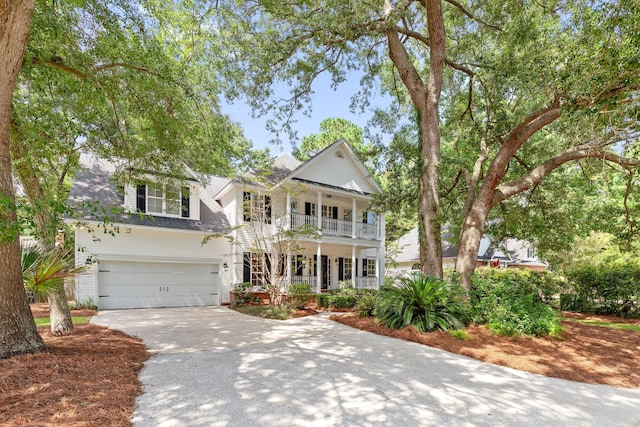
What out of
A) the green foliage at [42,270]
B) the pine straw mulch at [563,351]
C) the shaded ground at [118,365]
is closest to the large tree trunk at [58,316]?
the shaded ground at [118,365]

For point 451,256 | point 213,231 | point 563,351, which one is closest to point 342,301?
point 213,231

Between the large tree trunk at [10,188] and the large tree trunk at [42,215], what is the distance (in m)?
0.45

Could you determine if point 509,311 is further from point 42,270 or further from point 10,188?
point 10,188

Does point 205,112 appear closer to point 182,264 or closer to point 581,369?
point 182,264

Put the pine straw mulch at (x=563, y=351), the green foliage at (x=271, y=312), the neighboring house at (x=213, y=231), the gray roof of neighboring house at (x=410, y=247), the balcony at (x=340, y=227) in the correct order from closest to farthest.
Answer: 1. the pine straw mulch at (x=563, y=351)
2. the green foliage at (x=271, y=312)
3. the neighboring house at (x=213, y=231)
4. the balcony at (x=340, y=227)
5. the gray roof of neighboring house at (x=410, y=247)

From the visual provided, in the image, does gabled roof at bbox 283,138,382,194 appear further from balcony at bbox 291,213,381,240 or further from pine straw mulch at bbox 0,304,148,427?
pine straw mulch at bbox 0,304,148,427

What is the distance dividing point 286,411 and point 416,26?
13.3 m

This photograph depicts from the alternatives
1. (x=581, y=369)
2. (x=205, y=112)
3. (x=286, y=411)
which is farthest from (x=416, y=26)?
(x=286, y=411)

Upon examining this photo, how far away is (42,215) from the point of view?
584cm

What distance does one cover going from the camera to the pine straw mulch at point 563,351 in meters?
5.14

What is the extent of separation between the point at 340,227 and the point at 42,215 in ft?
43.4

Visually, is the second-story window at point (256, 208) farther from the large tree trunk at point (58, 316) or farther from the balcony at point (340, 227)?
the large tree trunk at point (58, 316)

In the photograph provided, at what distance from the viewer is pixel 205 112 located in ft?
29.3

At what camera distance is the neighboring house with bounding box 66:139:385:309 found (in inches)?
501
